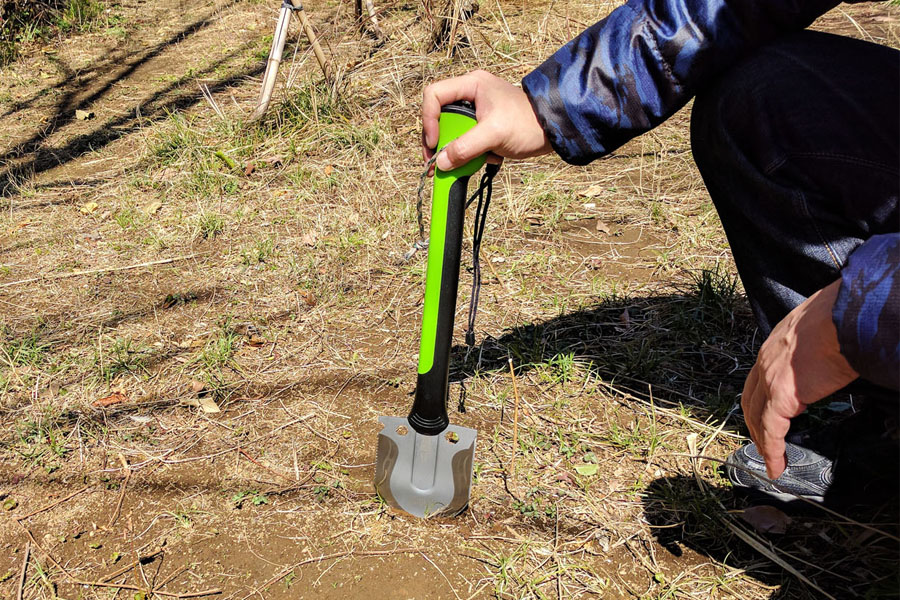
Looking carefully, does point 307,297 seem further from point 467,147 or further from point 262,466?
point 467,147

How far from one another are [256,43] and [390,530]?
15.4 feet

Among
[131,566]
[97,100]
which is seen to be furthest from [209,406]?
[97,100]

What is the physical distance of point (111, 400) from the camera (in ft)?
6.72

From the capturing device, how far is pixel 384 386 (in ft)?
6.78

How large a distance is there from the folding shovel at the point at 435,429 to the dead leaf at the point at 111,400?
34.6 inches

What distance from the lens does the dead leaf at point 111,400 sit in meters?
2.03

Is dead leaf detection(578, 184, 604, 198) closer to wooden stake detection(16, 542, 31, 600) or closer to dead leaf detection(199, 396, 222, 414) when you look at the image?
dead leaf detection(199, 396, 222, 414)

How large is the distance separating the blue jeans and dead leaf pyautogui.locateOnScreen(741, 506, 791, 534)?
452 mm

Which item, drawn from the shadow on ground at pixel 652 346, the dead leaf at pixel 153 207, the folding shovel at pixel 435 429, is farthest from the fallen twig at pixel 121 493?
the dead leaf at pixel 153 207

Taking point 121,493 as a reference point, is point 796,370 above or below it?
above

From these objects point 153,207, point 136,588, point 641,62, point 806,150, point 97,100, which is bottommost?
point 136,588

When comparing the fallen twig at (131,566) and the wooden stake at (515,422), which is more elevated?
the wooden stake at (515,422)

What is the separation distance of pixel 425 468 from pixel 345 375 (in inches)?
22.9

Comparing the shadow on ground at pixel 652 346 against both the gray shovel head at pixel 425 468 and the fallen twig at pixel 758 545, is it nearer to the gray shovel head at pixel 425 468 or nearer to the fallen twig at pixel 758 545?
the fallen twig at pixel 758 545
